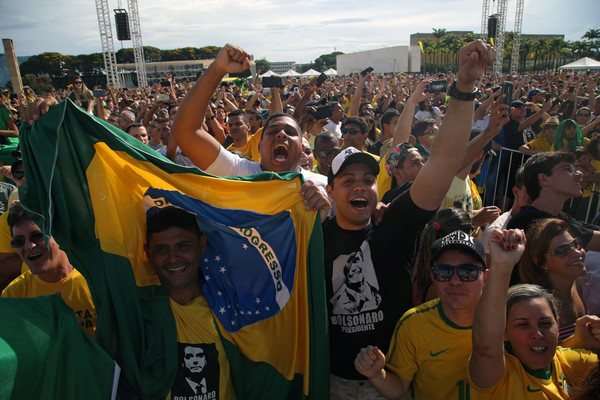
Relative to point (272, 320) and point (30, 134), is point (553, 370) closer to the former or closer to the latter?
point (272, 320)

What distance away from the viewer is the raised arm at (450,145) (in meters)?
1.98

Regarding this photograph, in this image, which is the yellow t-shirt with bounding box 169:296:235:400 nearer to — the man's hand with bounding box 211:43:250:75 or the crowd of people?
the crowd of people

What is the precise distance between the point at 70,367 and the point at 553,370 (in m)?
2.37

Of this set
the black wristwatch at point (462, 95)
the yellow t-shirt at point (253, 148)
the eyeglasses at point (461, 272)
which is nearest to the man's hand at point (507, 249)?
the eyeglasses at point (461, 272)

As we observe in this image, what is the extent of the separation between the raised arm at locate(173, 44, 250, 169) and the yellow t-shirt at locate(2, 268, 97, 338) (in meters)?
1.12

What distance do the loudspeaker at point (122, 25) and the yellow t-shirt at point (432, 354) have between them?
3953cm

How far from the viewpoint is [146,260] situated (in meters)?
2.30

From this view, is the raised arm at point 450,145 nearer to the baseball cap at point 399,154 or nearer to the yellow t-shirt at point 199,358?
the yellow t-shirt at point 199,358

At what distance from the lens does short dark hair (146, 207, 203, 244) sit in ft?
7.45

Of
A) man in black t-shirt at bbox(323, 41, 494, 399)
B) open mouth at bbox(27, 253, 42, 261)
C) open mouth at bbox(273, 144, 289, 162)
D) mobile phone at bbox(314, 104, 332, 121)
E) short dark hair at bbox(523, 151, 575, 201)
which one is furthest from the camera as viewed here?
mobile phone at bbox(314, 104, 332, 121)

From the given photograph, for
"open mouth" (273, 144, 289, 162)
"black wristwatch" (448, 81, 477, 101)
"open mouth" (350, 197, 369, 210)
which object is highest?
"black wristwatch" (448, 81, 477, 101)

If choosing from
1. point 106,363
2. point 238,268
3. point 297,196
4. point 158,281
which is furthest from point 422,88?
point 106,363

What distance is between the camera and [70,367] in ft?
6.00

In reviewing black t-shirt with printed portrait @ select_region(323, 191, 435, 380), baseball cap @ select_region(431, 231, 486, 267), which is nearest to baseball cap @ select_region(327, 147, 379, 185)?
black t-shirt with printed portrait @ select_region(323, 191, 435, 380)
